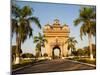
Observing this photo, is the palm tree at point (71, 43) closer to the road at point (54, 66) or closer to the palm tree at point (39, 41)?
the road at point (54, 66)

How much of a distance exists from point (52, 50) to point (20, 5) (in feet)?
2.36

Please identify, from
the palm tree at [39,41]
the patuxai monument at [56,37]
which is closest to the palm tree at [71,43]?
the patuxai monument at [56,37]

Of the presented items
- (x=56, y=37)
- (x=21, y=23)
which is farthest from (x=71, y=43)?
(x=21, y=23)

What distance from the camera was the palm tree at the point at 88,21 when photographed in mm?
3309

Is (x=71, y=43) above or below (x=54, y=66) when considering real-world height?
above

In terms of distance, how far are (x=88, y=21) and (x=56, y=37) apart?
55 cm

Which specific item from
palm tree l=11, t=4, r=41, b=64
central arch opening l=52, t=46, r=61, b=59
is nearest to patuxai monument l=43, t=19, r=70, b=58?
central arch opening l=52, t=46, r=61, b=59

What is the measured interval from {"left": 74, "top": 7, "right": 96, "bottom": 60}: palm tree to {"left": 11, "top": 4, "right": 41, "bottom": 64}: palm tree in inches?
25.1

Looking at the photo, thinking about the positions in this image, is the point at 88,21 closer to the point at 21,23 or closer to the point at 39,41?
the point at 39,41

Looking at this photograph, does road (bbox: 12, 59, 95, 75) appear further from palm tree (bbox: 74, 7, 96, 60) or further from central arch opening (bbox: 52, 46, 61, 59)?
palm tree (bbox: 74, 7, 96, 60)

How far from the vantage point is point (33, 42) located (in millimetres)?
3035

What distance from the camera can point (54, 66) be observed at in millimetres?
3139

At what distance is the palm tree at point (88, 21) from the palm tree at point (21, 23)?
2.09ft

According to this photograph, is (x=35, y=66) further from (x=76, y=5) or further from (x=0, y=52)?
(x=76, y=5)
